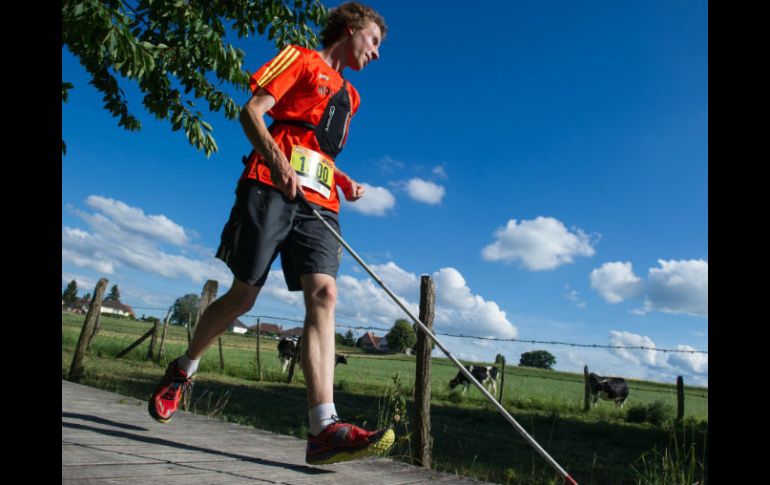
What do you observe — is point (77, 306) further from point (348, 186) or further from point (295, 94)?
point (295, 94)

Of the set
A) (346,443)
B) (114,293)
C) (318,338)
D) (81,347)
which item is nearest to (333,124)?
(318,338)

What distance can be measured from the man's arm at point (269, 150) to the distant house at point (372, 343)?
17.5m

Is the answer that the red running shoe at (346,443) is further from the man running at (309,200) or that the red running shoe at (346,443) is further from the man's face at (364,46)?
the man's face at (364,46)

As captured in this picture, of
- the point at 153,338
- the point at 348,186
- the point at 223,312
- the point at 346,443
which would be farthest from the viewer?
the point at 153,338

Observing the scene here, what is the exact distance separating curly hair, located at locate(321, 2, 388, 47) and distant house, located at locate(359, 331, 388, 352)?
17264 millimetres

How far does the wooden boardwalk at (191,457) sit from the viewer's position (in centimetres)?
226

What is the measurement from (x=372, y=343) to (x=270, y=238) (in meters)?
20.8

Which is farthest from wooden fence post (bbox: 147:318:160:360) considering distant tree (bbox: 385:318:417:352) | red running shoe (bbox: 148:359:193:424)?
red running shoe (bbox: 148:359:193:424)

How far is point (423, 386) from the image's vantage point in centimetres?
526

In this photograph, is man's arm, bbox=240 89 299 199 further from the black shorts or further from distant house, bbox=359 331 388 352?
distant house, bbox=359 331 388 352

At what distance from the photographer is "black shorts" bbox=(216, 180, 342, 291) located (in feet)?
8.87

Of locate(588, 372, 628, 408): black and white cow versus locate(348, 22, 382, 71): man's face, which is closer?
locate(348, 22, 382, 71): man's face

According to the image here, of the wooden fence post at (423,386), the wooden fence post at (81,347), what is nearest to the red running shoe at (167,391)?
the wooden fence post at (423,386)
